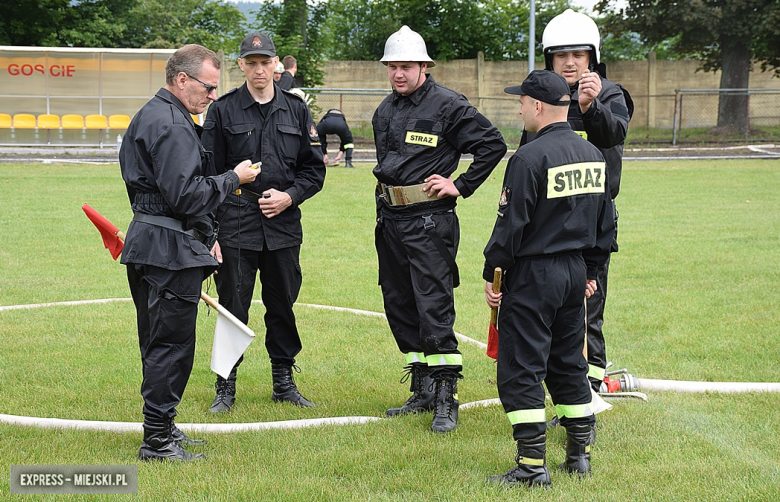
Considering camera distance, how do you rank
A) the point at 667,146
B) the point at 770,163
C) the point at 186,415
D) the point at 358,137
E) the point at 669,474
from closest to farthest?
1. the point at 669,474
2. the point at 186,415
3. the point at 770,163
4. the point at 667,146
5. the point at 358,137

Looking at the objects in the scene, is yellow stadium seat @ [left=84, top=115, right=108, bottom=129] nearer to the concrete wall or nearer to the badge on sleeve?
the concrete wall

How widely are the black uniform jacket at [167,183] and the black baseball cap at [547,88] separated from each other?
1.70m

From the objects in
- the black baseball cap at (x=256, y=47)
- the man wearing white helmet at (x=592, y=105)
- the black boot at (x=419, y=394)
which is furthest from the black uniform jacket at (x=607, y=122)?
the black baseball cap at (x=256, y=47)

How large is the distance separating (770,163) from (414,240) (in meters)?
20.0

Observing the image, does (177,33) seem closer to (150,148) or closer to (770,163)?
(770,163)

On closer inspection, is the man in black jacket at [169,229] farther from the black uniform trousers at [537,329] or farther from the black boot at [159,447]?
the black uniform trousers at [537,329]

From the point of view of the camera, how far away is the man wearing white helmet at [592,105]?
459 centimetres

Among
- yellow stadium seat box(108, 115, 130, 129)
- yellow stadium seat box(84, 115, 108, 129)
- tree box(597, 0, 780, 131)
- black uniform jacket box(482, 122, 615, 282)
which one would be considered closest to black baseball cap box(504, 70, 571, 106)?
black uniform jacket box(482, 122, 615, 282)

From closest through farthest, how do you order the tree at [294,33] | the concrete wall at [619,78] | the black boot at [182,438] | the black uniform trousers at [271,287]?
1. the black boot at [182,438]
2. the black uniform trousers at [271,287]
3. the tree at [294,33]
4. the concrete wall at [619,78]

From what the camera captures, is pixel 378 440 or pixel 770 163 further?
pixel 770 163

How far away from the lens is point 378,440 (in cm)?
463

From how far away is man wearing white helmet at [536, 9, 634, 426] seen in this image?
4.59 meters

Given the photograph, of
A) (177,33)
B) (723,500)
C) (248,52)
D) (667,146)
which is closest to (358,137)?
(667,146)

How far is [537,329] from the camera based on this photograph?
4.09 meters
